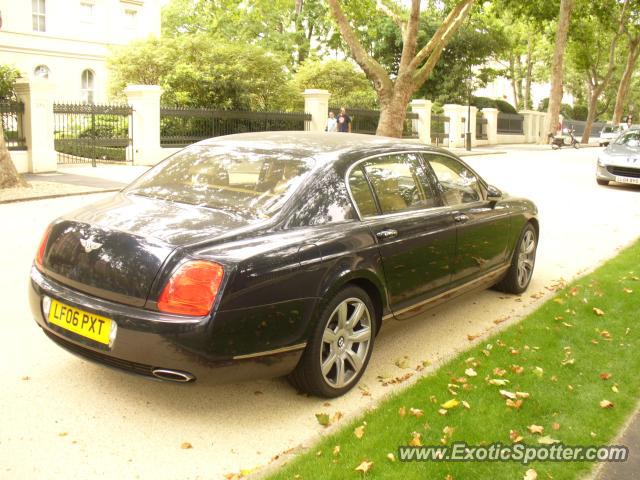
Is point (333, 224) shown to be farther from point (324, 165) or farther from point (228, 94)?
point (228, 94)

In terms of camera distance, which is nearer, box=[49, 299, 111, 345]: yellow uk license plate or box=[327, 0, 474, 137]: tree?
box=[49, 299, 111, 345]: yellow uk license plate

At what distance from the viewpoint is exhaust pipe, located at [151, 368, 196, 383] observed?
3.63m

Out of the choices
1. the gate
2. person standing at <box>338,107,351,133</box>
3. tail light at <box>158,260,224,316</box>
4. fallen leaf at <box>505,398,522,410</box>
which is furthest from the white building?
fallen leaf at <box>505,398,522,410</box>

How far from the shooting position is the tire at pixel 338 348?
4.07 meters

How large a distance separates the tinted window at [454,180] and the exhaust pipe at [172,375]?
271cm

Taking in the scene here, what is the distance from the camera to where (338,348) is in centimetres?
428

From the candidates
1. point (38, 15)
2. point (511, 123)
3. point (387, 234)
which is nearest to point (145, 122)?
point (387, 234)

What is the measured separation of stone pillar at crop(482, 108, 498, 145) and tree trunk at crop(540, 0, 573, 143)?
3.20m

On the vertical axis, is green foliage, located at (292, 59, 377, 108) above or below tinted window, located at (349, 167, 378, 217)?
above

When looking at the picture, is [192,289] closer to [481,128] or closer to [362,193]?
[362,193]

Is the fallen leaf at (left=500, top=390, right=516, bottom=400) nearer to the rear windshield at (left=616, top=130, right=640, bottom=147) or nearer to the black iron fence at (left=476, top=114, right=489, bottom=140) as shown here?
the rear windshield at (left=616, top=130, right=640, bottom=147)

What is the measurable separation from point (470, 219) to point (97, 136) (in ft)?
60.5

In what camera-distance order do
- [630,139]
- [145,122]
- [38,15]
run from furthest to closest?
1. [38,15]
2. [145,122]
3. [630,139]

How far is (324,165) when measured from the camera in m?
4.54
